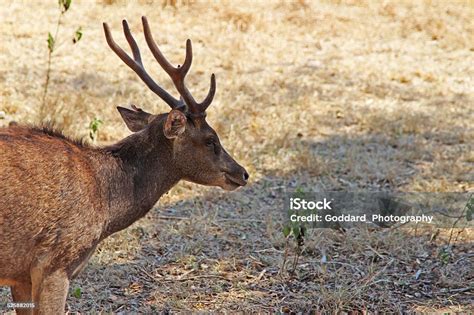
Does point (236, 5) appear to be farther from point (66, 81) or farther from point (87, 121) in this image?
point (87, 121)

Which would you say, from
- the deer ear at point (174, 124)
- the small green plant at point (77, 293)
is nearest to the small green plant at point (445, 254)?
the deer ear at point (174, 124)

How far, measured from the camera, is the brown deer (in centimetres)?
483

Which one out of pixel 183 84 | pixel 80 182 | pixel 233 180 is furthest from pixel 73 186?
pixel 233 180

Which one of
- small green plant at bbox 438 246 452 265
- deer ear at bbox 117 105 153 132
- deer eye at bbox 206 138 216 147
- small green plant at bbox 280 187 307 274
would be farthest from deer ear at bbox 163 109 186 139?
small green plant at bbox 438 246 452 265

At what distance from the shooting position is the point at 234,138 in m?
8.98

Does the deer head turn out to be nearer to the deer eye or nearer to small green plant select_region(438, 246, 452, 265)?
the deer eye

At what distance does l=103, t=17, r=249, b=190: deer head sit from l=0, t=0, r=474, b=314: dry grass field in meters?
1.02

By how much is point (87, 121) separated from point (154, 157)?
3622 millimetres

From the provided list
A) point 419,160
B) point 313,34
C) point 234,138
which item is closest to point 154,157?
point 234,138

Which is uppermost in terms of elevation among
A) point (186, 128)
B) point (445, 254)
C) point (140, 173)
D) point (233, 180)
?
point (186, 128)

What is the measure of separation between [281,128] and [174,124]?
13.5ft

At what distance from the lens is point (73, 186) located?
504 cm

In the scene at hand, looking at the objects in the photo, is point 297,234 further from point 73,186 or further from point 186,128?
point 73,186

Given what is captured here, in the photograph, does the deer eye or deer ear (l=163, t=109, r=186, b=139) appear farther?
the deer eye
